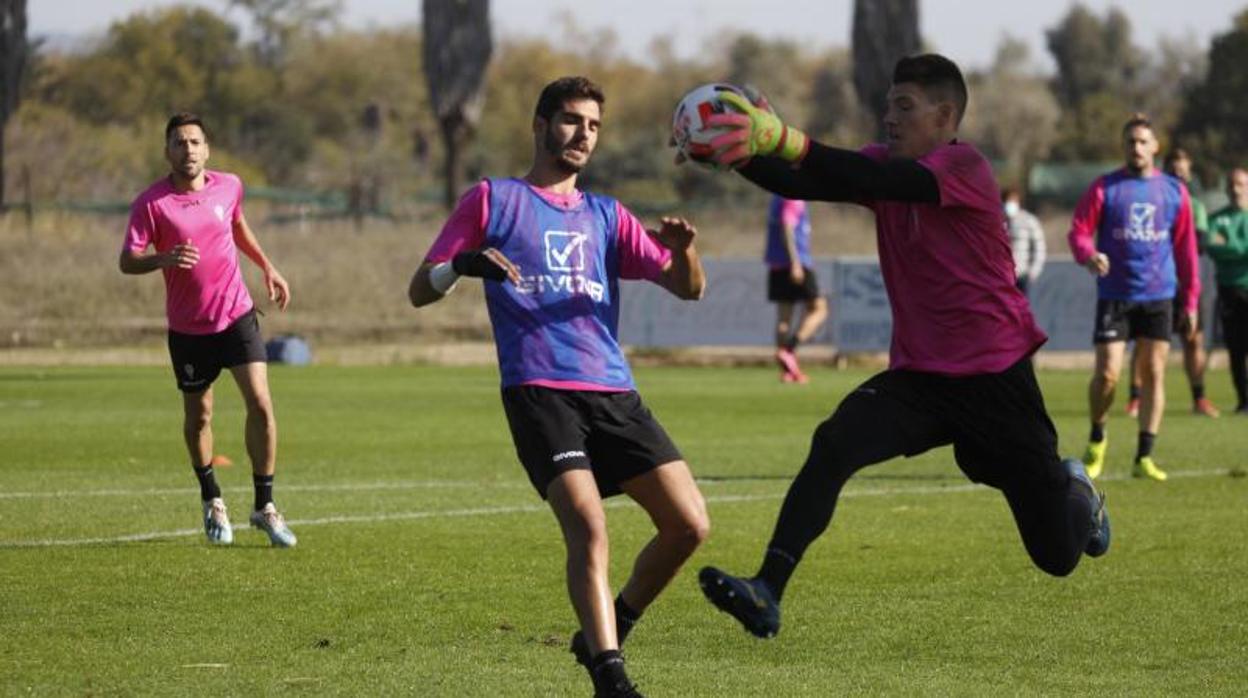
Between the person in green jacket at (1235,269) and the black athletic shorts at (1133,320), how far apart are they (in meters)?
6.49

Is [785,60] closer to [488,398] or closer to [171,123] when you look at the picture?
→ [488,398]

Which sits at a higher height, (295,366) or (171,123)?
(171,123)

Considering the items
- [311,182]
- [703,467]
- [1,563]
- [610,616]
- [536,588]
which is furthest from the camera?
[311,182]

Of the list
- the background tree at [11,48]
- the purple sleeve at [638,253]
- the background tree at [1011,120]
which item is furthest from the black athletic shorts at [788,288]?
the background tree at [1011,120]

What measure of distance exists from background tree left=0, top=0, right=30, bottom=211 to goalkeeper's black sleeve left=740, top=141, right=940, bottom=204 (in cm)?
3852

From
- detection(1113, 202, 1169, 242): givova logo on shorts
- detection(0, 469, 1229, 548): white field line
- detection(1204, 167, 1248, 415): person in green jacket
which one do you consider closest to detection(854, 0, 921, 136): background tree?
detection(1204, 167, 1248, 415): person in green jacket

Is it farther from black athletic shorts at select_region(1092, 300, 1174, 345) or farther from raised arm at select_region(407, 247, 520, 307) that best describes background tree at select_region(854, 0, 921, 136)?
raised arm at select_region(407, 247, 520, 307)

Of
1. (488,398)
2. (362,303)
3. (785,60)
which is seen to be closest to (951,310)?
(488,398)

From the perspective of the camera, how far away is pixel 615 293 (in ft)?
27.3

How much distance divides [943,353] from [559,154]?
146 cm

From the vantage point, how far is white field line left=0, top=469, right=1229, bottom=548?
12.0 metres

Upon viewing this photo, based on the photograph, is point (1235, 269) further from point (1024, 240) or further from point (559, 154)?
point (559, 154)

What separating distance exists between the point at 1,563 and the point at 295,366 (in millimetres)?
21200

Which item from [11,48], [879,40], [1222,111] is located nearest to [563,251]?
[879,40]
